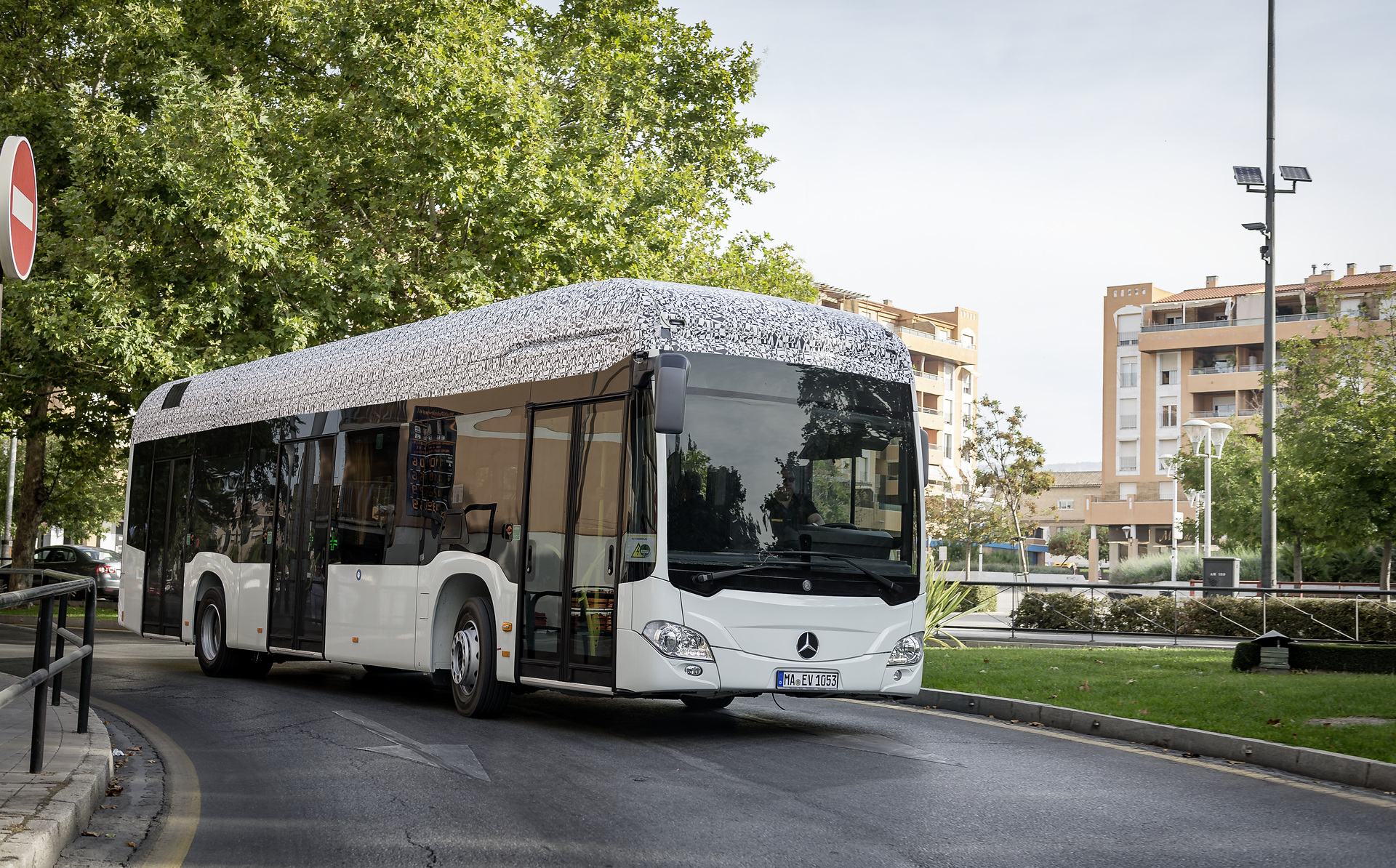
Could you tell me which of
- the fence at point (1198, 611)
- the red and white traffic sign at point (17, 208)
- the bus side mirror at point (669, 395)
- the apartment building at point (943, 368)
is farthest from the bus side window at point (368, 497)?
the apartment building at point (943, 368)

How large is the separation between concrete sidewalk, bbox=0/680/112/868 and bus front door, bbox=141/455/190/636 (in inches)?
270

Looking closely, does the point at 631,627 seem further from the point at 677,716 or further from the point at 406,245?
the point at 406,245

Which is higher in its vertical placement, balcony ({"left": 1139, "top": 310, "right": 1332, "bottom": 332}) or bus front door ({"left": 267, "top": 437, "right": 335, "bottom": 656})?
balcony ({"left": 1139, "top": 310, "right": 1332, "bottom": 332})

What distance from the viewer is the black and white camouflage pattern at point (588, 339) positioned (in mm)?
9992

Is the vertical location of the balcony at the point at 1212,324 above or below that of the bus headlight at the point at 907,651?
above

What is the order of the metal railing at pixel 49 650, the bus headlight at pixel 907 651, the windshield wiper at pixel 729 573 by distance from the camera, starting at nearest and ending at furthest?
the metal railing at pixel 49 650
the windshield wiper at pixel 729 573
the bus headlight at pixel 907 651

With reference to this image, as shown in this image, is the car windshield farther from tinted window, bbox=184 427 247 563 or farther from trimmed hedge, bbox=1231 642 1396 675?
trimmed hedge, bbox=1231 642 1396 675

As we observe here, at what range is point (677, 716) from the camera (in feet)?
38.1

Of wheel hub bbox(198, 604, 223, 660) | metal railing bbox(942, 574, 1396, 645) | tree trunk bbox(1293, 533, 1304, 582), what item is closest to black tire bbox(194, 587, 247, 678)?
wheel hub bbox(198, 604, 223, 660)

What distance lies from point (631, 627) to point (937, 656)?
8.96 meters

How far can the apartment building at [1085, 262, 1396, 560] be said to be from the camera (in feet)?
274

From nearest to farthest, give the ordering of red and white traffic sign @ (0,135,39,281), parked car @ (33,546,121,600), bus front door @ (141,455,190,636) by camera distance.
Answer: red and white traffic sign @ (0,135,39,281), bus front door @ (141,455,190,636), parked car @ (33,546,121,600)

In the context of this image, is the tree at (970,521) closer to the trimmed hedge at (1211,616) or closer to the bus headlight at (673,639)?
the trimmed hedge at (1211,616)

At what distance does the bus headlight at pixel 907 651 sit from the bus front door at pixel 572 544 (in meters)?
2.17
